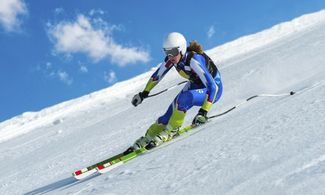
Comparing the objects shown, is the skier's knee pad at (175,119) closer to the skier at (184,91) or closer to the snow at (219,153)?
the skier at (184,91)

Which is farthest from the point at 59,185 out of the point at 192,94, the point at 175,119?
the point at 192,94

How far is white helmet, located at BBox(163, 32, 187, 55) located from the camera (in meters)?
6.12

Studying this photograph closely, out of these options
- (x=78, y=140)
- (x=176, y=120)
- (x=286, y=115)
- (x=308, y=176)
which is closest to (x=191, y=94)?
(x=176, y=120)

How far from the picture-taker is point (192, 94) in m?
6.03

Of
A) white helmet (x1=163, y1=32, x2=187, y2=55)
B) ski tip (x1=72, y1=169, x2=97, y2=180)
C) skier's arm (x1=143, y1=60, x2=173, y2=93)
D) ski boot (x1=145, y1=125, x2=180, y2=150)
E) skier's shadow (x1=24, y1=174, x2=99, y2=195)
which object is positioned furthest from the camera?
skier's arm (x1=143, y1=60, x2=173, y2=93)

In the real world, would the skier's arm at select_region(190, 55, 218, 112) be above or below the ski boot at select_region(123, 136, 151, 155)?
above

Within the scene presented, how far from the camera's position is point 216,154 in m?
4.14

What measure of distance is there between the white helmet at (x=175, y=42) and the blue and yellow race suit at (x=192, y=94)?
0.12m

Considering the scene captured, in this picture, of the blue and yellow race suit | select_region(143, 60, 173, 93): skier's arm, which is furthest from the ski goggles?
select_region(143, 60, 173, 93): skier's arm

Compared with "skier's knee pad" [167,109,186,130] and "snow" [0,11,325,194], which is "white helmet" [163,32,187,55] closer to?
"skier's knee pad" [167,109,186,130]

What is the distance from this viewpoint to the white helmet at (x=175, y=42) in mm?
6117

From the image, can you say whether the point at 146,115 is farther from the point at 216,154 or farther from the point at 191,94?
the point at 216,154

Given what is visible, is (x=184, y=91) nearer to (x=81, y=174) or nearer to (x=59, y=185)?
(x=81, y=174)

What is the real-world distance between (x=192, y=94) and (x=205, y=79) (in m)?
0.25
